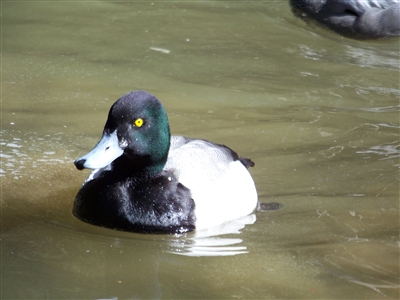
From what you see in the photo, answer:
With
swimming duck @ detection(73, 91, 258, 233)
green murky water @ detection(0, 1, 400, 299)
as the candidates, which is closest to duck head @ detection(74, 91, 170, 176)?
swimming duck @ detection(73, 91, 258, 233)

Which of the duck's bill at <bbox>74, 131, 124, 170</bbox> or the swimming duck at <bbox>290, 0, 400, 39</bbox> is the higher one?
the swimming duck at <bbox>290, 0, 400, 39</bbox>

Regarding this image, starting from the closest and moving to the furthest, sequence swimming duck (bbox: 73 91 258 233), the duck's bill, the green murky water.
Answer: the green murky water
the duck's bill
swimming duck (bbox: 73 91 258 233)

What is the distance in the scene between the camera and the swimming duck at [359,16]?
27.9 ft

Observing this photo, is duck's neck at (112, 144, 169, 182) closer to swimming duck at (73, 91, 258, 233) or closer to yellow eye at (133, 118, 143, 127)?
swimming duck at (73, 91, 258, 233)

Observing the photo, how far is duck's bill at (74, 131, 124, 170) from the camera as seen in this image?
4.32 meters

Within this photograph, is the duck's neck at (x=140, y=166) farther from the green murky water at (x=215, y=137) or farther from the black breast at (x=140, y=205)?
the green murky water at (x=215, y=137)

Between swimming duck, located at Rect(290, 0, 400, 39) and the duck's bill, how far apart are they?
4.98m

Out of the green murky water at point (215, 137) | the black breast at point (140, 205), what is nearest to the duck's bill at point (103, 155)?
the black breast at point (140, 205)

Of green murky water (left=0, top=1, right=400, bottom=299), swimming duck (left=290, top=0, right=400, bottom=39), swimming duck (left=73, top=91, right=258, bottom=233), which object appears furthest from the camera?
swimming duck (left=290, top=0, right=400, bottom=39)

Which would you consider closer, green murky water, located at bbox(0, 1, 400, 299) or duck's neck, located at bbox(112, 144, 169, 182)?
green murky water, located at bbox(0, 1, 400, 299)

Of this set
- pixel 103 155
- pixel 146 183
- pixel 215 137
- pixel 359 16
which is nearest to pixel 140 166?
pixel 146 183

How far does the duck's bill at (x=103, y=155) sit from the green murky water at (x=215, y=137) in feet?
1.54

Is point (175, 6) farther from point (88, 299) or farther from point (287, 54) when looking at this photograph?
point (88, 299)

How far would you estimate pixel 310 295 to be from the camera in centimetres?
389
